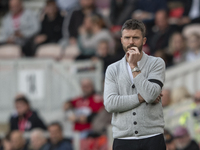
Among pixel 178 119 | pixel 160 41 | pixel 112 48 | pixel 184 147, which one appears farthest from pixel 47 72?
pixel 184 147

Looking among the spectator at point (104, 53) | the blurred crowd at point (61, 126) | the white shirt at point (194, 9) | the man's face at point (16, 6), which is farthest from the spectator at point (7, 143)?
the white shirt at point (194, 9)

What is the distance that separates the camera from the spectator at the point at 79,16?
494 inches

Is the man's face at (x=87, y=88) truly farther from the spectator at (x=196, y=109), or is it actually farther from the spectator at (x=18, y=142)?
the spectator at (x=196, y=109)

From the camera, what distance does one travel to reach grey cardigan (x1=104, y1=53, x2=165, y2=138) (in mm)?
4234

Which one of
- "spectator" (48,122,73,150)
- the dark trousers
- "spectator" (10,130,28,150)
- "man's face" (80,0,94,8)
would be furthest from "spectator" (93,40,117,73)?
the dark trousers

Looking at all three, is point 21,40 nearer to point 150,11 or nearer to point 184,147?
point 150,11

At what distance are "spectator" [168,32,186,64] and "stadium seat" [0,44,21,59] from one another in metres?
3.64

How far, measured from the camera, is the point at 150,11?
12.6 m

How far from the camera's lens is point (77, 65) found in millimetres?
11953

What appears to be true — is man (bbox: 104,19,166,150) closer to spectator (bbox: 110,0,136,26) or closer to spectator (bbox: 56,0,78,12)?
spectator (bbox: 110,0,136,26)

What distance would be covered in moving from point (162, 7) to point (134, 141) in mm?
8525

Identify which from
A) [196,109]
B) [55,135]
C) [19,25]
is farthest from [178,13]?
[55,135]

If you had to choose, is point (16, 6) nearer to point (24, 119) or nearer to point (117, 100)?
point (24, 119)

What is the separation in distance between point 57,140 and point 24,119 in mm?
1571
